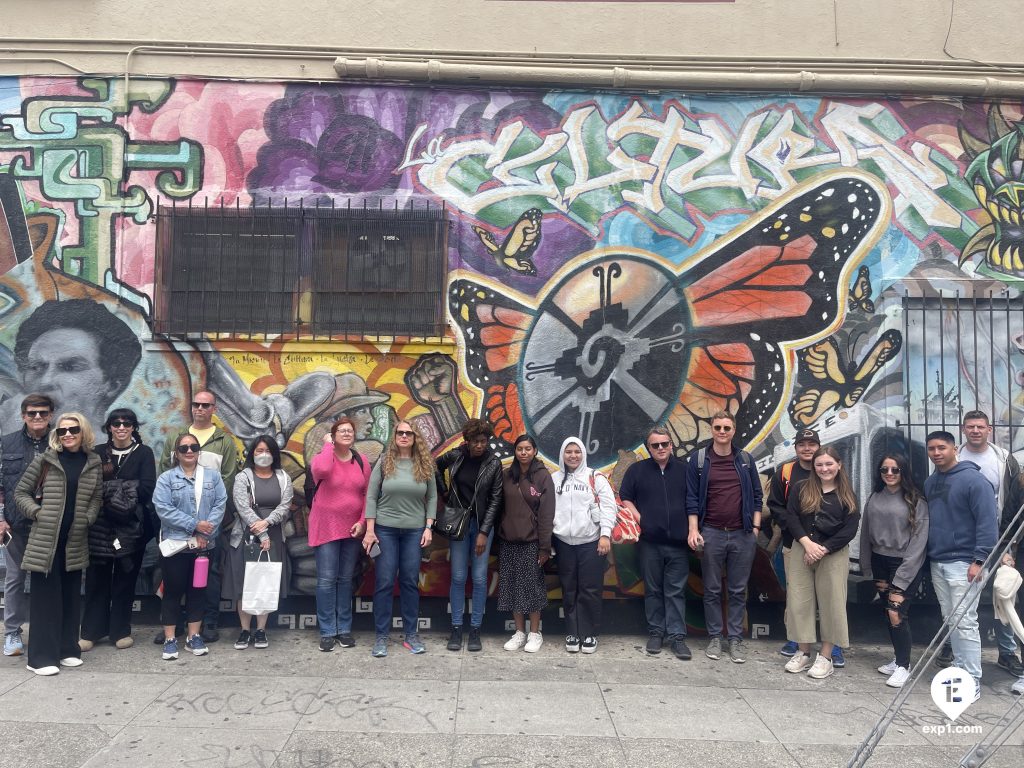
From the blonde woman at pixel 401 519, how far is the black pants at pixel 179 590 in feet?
4.50

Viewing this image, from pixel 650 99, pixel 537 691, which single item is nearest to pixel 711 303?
pixel 650 99

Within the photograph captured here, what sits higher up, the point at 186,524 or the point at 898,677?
the point at 186,524

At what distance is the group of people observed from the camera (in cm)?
612

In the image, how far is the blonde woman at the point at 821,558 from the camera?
20.3 ft

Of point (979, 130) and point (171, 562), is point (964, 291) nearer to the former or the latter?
point (979, 130)

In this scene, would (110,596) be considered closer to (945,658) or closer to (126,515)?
(126,515)

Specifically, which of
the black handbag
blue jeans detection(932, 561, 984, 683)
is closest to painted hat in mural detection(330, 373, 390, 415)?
the black handbag

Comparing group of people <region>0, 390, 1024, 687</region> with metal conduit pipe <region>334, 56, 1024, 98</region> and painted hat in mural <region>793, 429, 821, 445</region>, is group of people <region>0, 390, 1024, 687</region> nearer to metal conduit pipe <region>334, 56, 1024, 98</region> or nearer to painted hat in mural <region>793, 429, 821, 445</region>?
painted hat in mural <region>793, 429, 821, 445</region>

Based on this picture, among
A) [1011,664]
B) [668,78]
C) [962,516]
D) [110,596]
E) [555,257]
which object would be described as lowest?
[1011,664]

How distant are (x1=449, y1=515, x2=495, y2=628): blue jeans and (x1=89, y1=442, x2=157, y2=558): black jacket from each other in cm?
247

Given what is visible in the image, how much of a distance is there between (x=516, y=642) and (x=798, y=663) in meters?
2.22

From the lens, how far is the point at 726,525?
21.4 ft


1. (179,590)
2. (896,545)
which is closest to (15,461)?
(179,590)

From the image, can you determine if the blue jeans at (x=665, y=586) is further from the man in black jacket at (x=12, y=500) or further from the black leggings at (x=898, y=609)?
the man in black jacket at (x=12, y=500)
